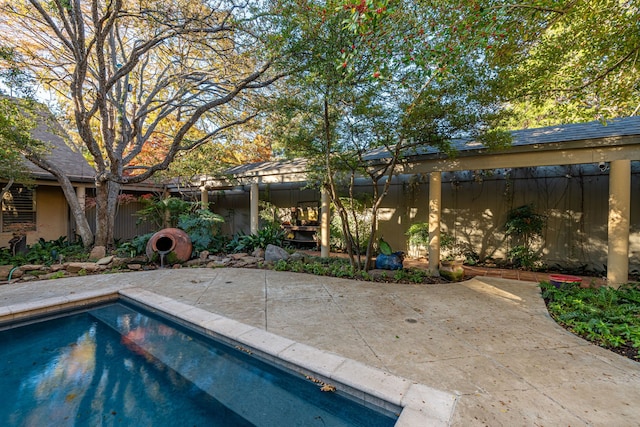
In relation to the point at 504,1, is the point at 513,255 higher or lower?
lower

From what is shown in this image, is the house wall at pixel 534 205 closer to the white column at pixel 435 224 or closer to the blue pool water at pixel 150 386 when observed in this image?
the white column at pixel 435 224

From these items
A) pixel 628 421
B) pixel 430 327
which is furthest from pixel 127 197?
pixel 628 421

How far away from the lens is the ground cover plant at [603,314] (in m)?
3.19

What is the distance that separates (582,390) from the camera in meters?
2.38

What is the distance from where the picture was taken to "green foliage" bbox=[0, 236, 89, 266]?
292 inches

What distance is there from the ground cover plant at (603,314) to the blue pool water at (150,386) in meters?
2.83

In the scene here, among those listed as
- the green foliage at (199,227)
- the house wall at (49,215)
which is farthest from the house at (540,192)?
the house wall at (49,215)

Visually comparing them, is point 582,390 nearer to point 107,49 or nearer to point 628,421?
point 628,421

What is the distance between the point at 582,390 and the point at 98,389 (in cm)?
434

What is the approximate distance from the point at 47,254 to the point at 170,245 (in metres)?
3.48

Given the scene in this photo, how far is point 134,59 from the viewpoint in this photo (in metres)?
6.96

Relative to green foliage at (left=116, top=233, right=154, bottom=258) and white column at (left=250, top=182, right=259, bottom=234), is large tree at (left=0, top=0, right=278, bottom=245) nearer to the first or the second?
green foliage at (left=116, top=233, right=154, bottom=258)

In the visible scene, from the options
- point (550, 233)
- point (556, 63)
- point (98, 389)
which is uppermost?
point (556, 63)

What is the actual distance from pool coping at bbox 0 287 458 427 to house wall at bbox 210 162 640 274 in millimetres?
6309
